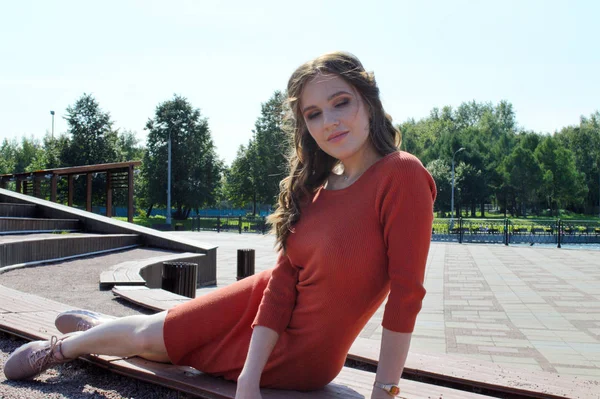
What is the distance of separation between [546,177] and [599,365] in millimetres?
60261

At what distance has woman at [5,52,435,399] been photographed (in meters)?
1.77

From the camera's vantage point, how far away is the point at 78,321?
2.89 meters

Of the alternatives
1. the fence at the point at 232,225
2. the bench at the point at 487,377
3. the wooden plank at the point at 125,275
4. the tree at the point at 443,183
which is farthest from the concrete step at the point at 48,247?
the tree at the point at 443,183

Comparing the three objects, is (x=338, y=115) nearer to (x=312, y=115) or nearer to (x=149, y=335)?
(x=312, y=115)

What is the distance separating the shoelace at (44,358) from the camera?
2.66 meters

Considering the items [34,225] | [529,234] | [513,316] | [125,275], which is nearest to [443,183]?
[529,234]

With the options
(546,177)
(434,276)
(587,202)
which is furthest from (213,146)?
(587,202)

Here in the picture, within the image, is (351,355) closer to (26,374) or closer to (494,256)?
Answer: (26,374)

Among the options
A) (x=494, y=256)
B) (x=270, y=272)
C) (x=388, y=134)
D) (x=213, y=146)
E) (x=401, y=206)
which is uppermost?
(x=213, y=146)

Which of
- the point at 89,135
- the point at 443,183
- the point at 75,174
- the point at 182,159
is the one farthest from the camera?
the point at 443,183

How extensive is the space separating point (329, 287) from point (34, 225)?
9.61 meters

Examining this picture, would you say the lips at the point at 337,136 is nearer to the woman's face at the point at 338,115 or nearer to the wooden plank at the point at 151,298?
the woman's face at the point at 338,115

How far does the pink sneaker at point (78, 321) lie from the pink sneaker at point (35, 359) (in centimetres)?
17

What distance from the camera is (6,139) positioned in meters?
95.2
